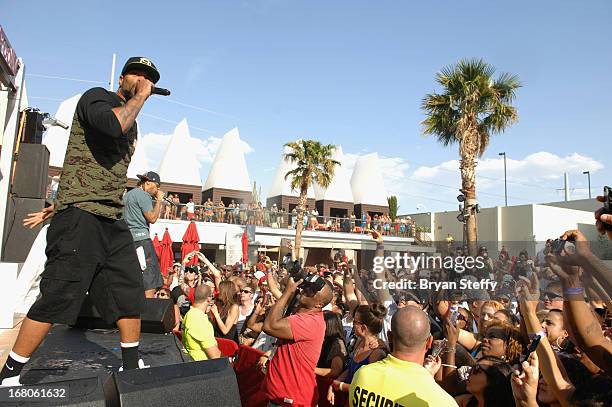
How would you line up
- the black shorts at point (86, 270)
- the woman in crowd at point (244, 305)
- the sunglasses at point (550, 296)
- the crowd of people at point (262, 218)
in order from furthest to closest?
the crowd of people at point (262, 218), the woman in crowd at point (244, 305), the sunglasses at point (550, 296), the black shorts at point (86, 270)

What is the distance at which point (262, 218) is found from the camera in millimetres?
28719

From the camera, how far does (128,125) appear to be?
2381 millimetres

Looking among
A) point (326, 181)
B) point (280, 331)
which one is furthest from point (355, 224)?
point (280, 331)

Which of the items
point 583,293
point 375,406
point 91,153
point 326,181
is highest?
point 326,181

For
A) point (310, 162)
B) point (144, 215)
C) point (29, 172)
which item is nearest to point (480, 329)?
point (144, 215)

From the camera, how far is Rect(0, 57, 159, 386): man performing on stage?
223 centimetres

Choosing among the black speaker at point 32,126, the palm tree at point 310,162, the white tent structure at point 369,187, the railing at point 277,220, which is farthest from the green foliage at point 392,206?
the black speaker at point 32,126

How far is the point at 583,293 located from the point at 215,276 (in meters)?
6.35

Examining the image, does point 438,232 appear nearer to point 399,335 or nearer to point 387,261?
point 387,261

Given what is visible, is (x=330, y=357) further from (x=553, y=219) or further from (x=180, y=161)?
(x=180, y=161)

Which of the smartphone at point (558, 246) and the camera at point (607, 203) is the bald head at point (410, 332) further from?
the camera at point (607, 203)

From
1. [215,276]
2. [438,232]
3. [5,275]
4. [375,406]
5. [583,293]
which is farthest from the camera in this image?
[438,232]

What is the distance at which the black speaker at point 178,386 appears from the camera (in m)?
1.51

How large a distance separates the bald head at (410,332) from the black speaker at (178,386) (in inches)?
34.8
